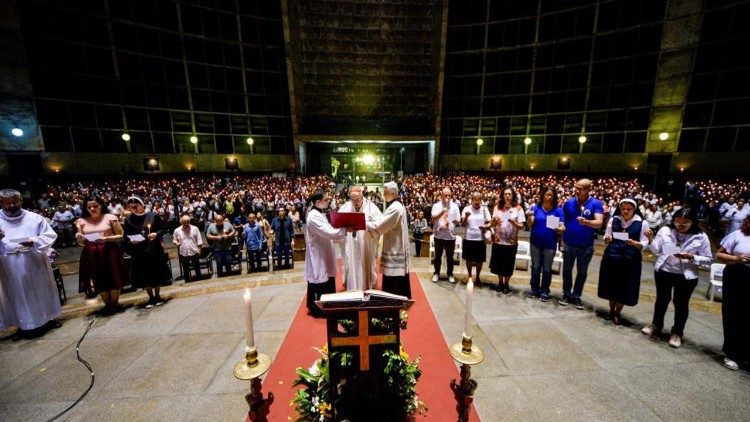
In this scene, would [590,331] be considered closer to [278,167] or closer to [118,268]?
[118,268]

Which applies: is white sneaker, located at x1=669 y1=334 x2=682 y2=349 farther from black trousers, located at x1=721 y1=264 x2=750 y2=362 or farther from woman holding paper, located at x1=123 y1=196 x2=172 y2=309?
woman holding paper, located at x1=123 y1=196 x2=172 y2=309

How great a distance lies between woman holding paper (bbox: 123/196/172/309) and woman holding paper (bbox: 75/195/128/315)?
0.54 ft

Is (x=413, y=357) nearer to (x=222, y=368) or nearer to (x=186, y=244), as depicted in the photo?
(x=222, y=368)

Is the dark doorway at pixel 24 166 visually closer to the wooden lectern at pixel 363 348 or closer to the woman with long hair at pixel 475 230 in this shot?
the woman with long hair at pixel 475 230

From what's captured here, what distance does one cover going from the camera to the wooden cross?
171 cm

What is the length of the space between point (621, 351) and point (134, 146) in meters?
29.0

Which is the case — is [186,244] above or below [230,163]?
below

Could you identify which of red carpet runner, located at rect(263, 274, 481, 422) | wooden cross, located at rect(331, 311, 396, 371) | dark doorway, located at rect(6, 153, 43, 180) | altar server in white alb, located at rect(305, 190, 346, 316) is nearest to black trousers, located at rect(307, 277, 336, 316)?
altar server in white alb, located at rect(305, 190, 346, 316)

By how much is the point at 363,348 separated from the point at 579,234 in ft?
13.3

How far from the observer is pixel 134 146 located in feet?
73.9

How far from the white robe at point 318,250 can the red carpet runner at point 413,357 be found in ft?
2.01

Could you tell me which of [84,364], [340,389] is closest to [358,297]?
[340,389]

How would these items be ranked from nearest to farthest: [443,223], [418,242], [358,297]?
[358,297] < [443,223] < [418,242]

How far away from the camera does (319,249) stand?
4.16 m
